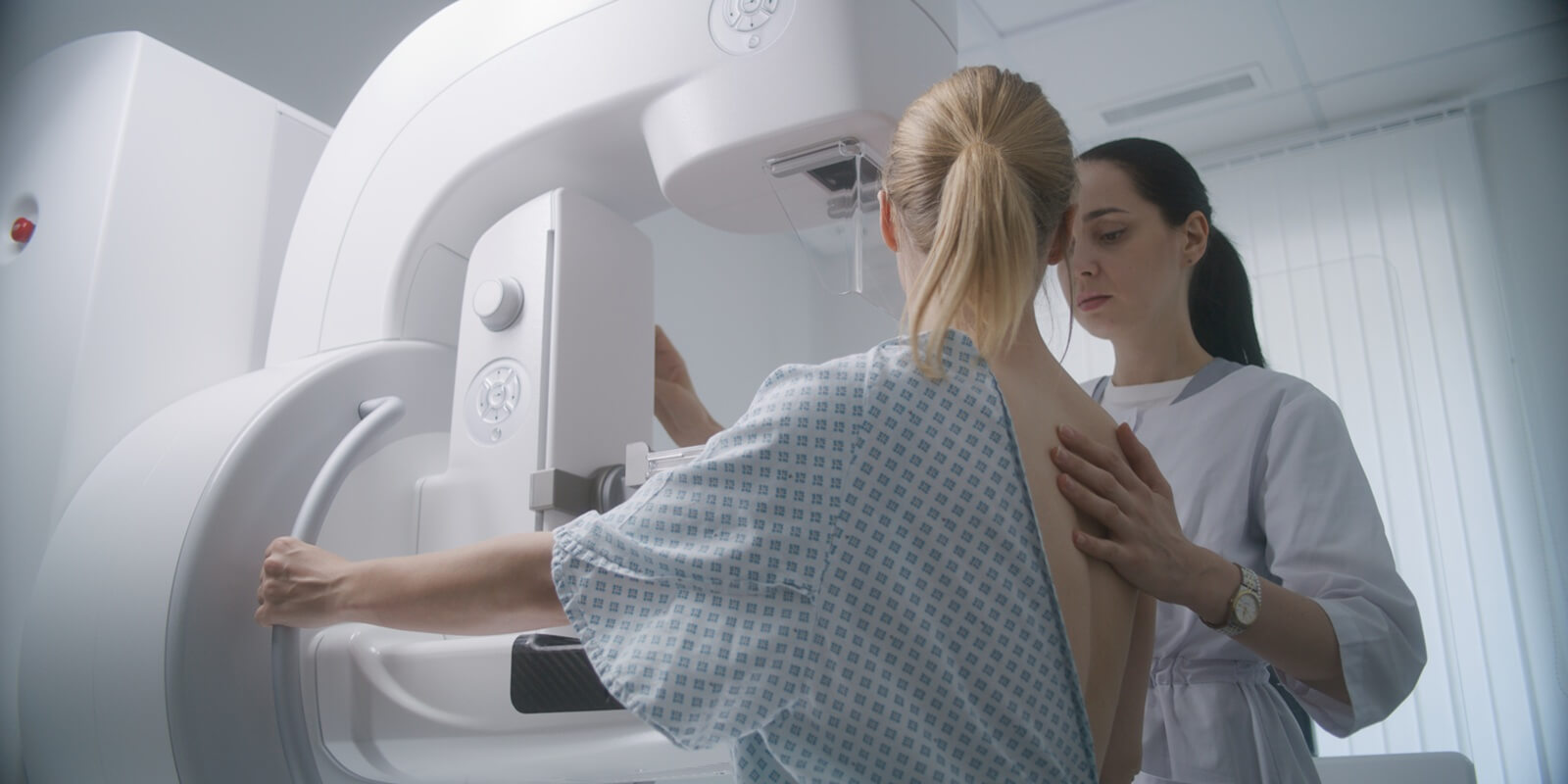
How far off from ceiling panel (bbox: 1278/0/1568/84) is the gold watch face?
8.93 ft

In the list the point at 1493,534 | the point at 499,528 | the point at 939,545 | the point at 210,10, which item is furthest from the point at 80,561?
the point at 1493,534

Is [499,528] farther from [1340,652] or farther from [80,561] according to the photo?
[1340,652]

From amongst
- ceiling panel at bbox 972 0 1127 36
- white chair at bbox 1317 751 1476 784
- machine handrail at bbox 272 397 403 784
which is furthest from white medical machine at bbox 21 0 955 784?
ceiling panel at bbox 972 0 1127 36

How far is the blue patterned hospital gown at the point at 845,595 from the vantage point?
64 cm

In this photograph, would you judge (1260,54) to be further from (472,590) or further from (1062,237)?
(472,590)

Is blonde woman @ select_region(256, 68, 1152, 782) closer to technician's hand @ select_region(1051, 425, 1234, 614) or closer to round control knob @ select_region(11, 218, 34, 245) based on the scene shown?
technician's hand @ select_region(1051, 425, 1234, 614)

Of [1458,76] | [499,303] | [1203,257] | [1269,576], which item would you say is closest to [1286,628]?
[1269,576]

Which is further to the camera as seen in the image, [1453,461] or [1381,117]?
[1381,117]

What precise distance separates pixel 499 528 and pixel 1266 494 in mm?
755

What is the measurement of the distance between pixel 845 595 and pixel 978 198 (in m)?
0.30

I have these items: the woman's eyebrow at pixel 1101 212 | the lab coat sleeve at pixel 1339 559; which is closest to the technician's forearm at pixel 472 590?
the lab coat sleeve at pixel 1339 559

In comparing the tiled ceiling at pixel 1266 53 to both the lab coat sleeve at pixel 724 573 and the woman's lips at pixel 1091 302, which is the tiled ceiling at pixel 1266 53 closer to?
the woman's lips at pixel 1091 302

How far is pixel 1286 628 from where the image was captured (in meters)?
0.86

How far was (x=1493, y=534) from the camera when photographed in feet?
10.4
